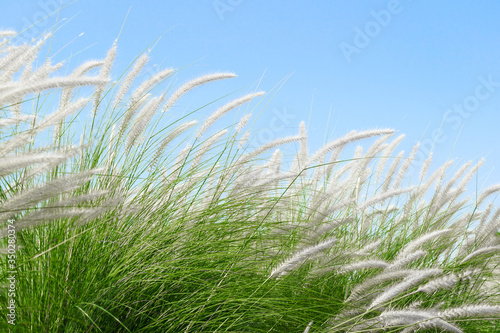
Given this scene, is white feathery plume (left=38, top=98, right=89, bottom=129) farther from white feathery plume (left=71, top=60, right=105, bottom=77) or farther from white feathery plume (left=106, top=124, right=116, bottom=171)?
white feathery plume (left=106, top=124, right=116, bottom=171)

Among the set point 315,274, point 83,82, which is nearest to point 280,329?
point 315,274

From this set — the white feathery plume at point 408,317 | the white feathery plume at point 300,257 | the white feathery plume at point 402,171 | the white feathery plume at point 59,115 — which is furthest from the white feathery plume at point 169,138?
the white feathery plume at point 402,171

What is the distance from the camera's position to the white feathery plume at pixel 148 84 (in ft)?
7.40

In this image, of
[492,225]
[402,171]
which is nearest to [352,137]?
[492,225]

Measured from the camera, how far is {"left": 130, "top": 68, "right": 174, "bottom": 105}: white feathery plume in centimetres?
226

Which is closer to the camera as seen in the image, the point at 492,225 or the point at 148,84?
the point at 148,84

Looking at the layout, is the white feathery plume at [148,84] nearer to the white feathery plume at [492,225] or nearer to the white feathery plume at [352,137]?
the white feathery plume at [352,137]

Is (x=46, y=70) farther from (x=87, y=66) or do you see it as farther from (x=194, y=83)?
(x=194, y=83)

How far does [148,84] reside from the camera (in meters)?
2.30

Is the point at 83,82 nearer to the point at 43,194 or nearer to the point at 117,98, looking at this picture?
the point at 43,194

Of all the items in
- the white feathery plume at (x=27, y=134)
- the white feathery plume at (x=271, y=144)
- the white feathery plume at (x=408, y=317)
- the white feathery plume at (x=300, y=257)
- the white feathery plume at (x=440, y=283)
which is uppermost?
the white feathery plume at (x=271, y=144)

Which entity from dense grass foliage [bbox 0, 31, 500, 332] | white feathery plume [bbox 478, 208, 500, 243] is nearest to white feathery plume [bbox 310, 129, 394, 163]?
dense grass foliage [bbox 0, 31, 500, 332]

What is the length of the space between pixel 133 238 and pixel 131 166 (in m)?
0.41

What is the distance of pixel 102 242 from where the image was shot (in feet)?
6.62
